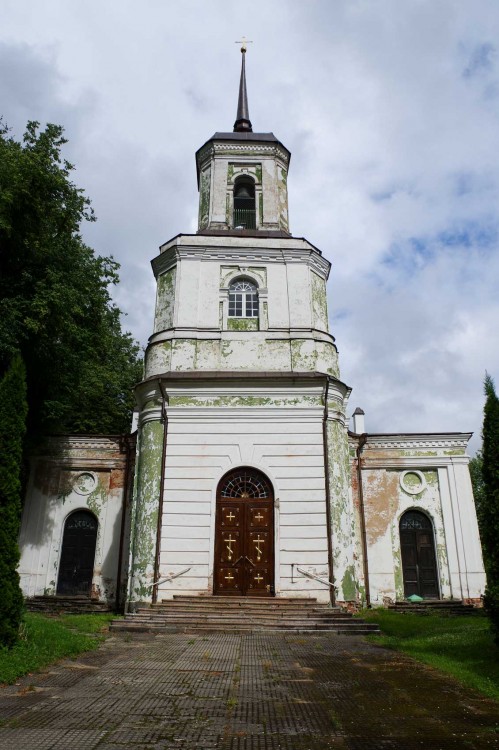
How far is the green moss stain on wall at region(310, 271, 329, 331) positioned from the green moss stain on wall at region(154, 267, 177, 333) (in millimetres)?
4278

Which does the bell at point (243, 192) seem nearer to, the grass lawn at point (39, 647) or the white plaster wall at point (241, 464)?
the white plaster wall at point (241, 464)

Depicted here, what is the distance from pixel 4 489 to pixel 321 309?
36.5 feet

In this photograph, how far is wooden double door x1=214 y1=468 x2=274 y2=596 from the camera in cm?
1436

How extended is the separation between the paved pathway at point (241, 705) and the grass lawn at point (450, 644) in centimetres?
44

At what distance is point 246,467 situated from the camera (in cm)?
1522

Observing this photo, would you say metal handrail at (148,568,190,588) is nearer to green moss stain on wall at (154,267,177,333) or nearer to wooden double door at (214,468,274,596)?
wooden double door at (214,468,274,596)

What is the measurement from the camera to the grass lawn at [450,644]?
783 centimetres


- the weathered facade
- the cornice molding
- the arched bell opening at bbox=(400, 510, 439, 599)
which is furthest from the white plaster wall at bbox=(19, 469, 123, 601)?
the arched bell opening at bbox=(400, 510, 439, 599)

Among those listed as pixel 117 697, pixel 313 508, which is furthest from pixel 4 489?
pixel 313 508

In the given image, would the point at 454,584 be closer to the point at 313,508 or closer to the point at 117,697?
the point at 313,508

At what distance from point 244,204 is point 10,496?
1375 cm

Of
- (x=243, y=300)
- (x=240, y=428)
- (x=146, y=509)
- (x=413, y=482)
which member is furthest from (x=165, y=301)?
(x=413, y=482)

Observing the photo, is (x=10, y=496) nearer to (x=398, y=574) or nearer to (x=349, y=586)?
(x=349, y=586)

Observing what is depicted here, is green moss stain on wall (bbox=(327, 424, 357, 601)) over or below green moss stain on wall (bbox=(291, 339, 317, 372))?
below
